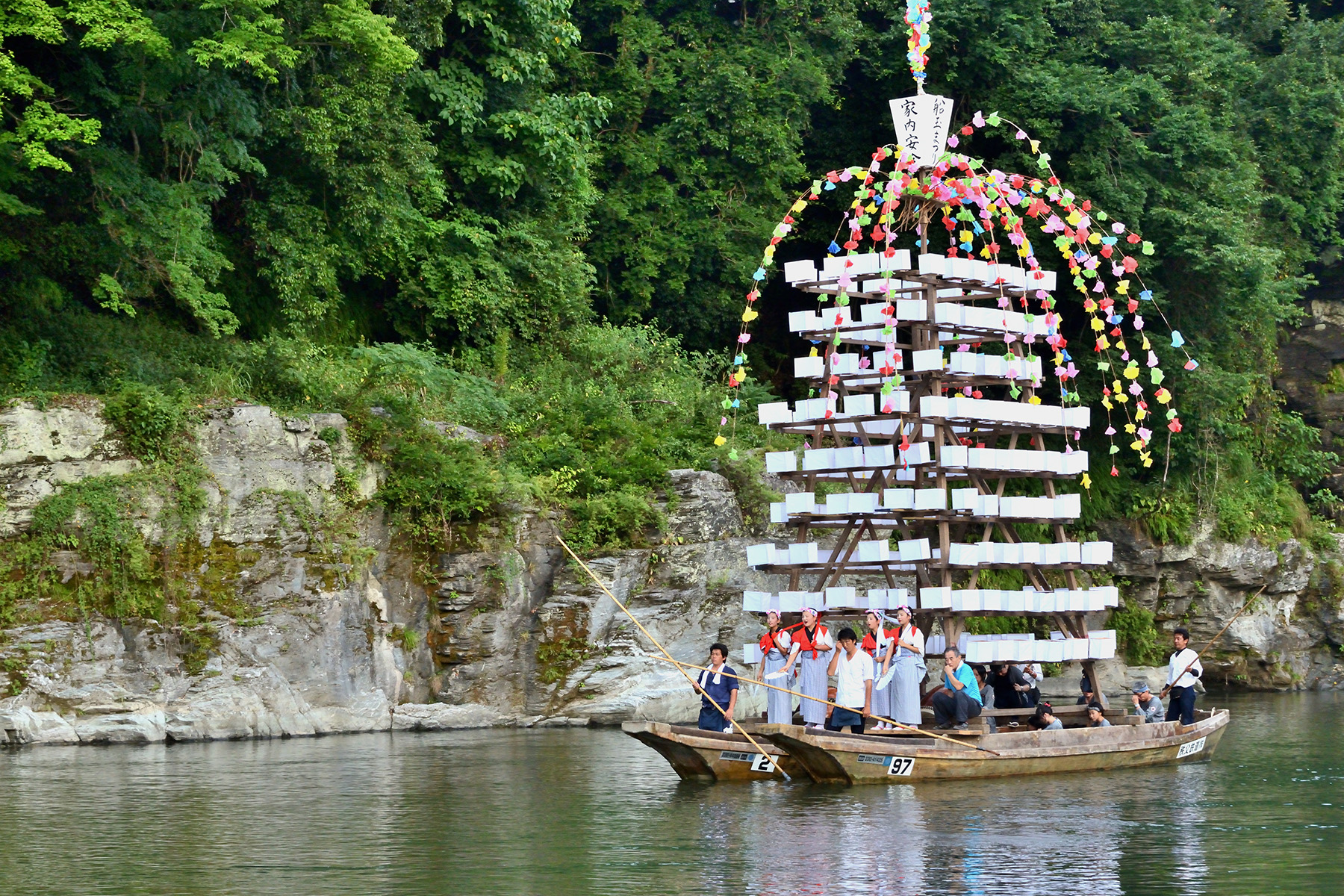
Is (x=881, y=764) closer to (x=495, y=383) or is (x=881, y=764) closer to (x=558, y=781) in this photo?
(x=558, y=781)

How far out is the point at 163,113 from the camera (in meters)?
32.2

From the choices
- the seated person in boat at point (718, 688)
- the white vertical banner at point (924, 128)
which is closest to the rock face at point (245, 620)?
the seated person in boat at point (718, 688)

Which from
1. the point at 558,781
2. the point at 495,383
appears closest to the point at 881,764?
the point at 558,781

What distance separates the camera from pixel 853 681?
22.1 metres

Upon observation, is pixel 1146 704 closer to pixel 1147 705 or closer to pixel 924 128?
pixel 1147 705

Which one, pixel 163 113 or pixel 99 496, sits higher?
pixel 163 113

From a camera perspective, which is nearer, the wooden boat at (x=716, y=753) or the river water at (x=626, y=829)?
the river water at (x=626, y=829)

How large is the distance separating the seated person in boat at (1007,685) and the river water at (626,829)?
223cm

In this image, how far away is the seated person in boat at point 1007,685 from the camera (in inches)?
972

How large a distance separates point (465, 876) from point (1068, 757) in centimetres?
1033

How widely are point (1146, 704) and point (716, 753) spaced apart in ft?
23.3

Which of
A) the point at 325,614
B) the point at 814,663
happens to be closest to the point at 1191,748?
the point at 814,663

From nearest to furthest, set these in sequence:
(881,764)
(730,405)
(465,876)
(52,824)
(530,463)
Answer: (465,876) → (52,824) → (881,764) → (730,405) → (530,463)

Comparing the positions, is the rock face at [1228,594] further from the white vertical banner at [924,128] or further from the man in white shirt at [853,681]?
the man in white shirt at [853,681]
